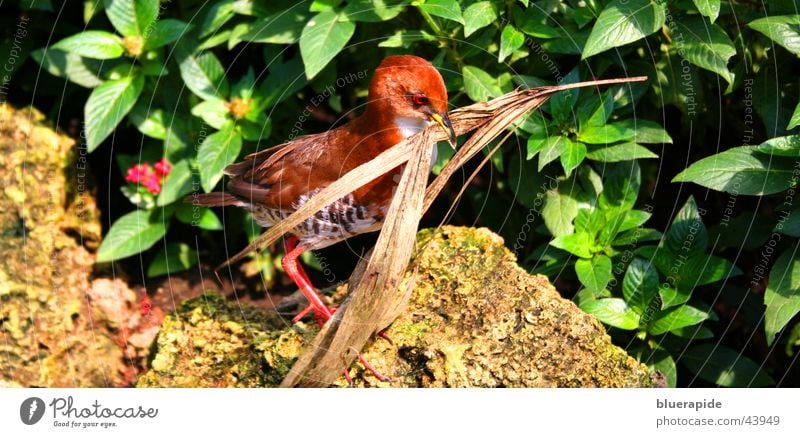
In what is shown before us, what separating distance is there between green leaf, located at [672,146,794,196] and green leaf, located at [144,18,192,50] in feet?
7.98

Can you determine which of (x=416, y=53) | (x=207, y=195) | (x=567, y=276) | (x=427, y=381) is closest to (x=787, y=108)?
(x=567, y=276)

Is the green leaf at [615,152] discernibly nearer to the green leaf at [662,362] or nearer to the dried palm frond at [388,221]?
the dried palm frond at [388,221]

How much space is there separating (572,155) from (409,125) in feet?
2.39

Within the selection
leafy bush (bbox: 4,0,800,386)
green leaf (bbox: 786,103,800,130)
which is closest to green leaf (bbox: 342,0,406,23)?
leafy bush (bbox: 4,0,800,386)

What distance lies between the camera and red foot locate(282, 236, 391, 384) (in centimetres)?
335

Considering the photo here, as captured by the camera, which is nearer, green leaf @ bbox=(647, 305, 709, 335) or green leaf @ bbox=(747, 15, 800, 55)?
green leaf @ bbox=(747, 15, 800, 55)

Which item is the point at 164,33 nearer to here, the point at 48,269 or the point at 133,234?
the point at 133,234

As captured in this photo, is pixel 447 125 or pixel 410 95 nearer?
pixel 447 125

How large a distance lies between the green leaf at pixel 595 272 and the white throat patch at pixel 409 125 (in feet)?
3.07

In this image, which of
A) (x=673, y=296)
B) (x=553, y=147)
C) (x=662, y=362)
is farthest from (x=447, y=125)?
(x=662, y=362)

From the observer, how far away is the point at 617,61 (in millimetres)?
3844

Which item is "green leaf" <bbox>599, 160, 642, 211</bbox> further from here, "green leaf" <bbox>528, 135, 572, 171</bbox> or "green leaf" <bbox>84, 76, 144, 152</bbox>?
"green leaf" <bbox>84, 76, 144, 152</bbox>

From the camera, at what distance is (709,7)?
11.2 feet
